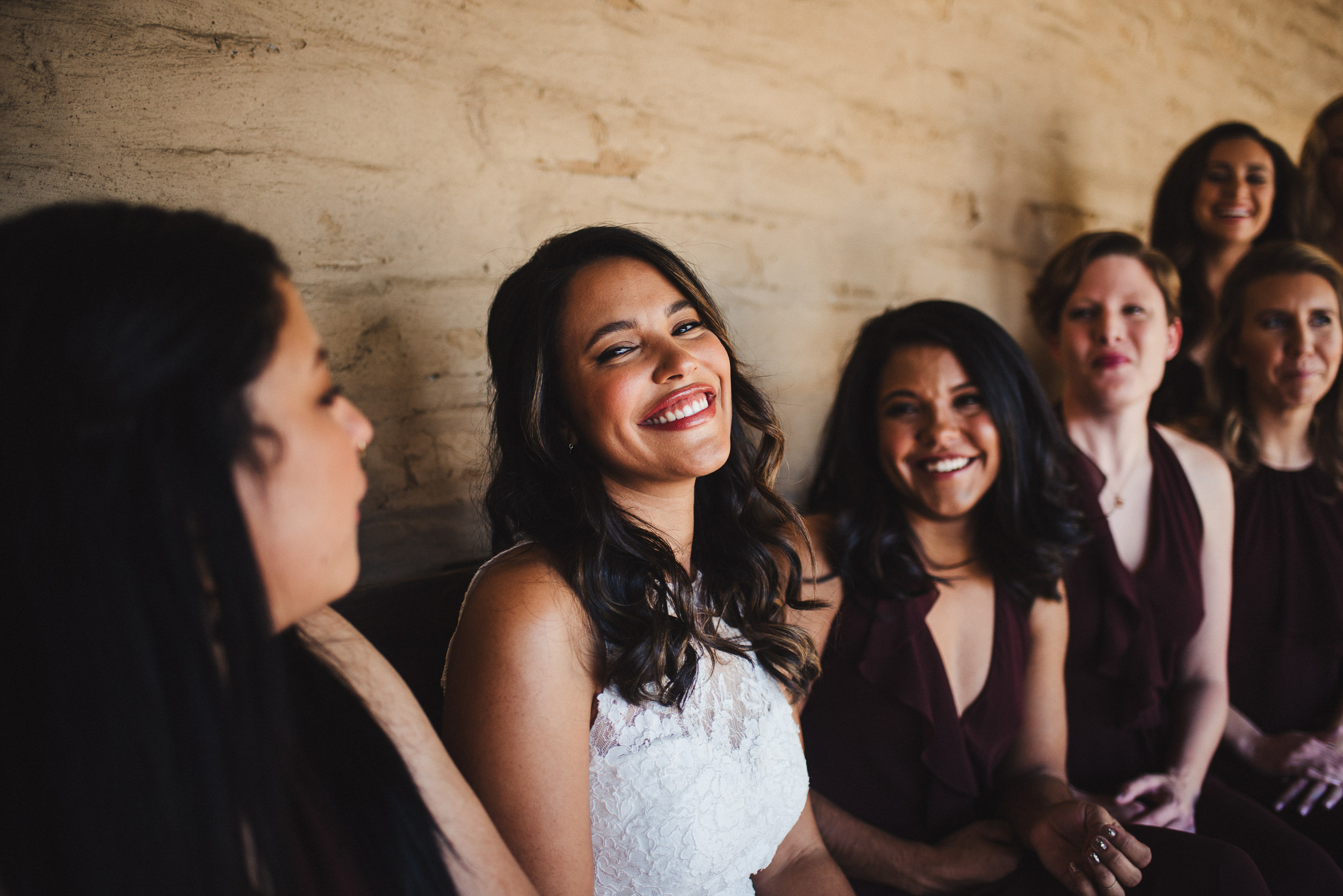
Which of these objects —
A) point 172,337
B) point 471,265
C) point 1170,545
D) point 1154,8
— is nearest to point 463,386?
point 471,265

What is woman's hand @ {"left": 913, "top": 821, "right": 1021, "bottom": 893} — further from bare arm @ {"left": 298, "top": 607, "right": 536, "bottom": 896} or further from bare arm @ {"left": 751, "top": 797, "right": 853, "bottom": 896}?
bare arm @ {"left": 298, "top": 607, "right": 536, "bottom": 896}

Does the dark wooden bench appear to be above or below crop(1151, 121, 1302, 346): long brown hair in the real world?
below

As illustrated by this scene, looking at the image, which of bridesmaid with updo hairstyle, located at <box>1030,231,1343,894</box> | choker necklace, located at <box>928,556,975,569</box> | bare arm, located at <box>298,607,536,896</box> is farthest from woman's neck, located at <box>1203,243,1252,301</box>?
bare arm, located at <box>298,607,536,896</box>

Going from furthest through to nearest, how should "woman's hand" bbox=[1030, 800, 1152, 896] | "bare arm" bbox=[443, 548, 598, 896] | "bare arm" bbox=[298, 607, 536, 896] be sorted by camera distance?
1. "woman's hand" bbox=[1030, 800, 1152, 896]
2. "bare arm" bbox=[443, 548, 598, 896]
3. "bare arm" bbox=[298, 607, 536, 896]

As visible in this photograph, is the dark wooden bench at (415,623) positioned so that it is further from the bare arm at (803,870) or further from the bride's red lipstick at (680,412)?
the bare arm at (803,870)

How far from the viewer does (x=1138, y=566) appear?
2186 millimetres

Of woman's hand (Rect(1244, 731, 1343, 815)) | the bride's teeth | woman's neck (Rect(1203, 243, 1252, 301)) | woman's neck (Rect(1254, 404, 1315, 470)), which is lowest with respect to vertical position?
woman's hand (Rect(1244, 731, 1343, 815))

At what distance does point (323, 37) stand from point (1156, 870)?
2154mm

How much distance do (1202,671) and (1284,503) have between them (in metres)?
0.61

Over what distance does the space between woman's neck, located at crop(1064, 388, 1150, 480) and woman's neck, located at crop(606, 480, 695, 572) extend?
1367 mm

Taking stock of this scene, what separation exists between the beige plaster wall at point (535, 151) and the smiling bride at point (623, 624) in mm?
Answer: 305

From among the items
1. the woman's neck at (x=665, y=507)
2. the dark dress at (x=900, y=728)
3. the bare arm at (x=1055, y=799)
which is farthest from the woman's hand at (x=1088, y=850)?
the woman's neck at (x=665, y=507)

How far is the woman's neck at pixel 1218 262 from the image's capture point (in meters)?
3.03

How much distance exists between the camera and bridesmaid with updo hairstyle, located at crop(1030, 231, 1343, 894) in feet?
6.66
